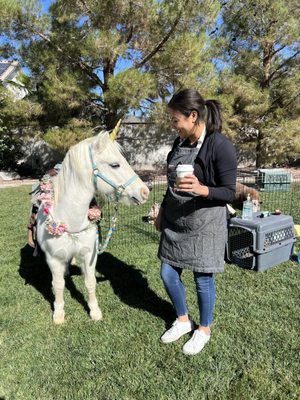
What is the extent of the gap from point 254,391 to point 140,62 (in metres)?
12.5

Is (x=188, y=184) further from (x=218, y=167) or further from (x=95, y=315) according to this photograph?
(x=95, y=315)

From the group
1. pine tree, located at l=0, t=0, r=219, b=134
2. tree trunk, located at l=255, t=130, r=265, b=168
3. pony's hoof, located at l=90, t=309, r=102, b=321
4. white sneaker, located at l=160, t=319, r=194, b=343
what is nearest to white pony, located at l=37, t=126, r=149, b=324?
pony's hoof, located at l=90, t=309, r=102, b=321

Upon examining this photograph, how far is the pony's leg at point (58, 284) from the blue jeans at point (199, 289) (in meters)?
1.02

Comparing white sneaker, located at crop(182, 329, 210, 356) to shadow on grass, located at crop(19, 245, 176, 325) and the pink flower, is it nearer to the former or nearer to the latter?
shadow on grass, located at crop(19, 245, 176, 325)

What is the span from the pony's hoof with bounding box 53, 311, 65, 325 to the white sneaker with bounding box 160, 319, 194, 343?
102 centimetres

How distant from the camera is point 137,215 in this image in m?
7.35

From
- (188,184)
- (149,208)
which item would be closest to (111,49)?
(149,208)

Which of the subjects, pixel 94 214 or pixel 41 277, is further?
pixel 41 277

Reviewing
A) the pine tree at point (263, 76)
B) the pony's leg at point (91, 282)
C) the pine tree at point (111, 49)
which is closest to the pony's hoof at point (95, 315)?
the pony's leg at point (91, 282)

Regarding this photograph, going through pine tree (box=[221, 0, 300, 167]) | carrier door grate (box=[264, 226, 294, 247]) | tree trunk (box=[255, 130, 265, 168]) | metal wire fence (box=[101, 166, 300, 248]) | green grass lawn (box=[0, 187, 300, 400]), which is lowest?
green grass lawn (box=[0, 187, 300, 400])

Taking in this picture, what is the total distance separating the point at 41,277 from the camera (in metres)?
4.42

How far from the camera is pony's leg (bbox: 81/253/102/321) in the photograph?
3229 mm

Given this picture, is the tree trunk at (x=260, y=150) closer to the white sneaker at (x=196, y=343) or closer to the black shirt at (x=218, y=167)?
the white sneaker at (x=196, y=343)

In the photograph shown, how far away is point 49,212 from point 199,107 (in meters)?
1.56
